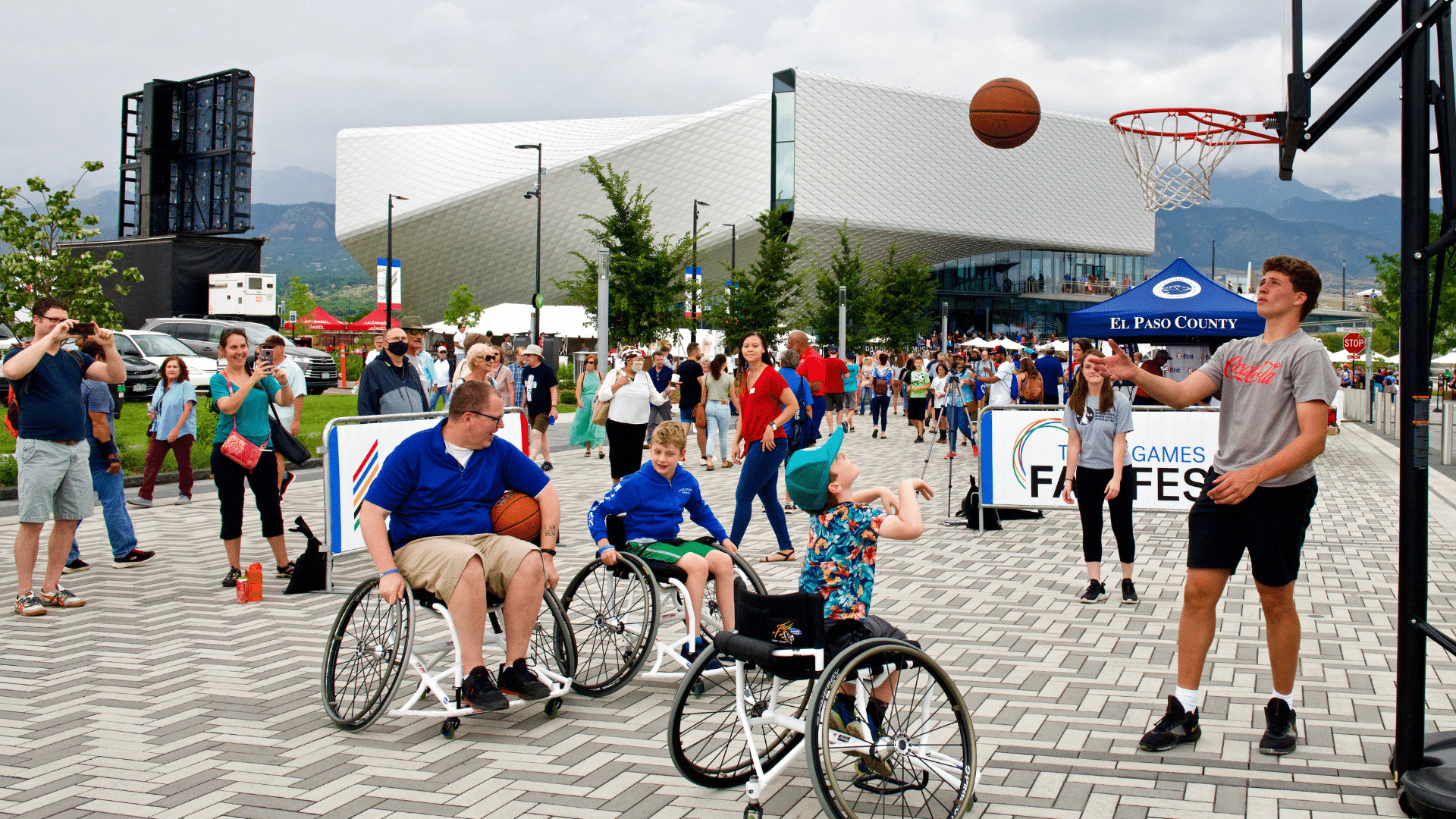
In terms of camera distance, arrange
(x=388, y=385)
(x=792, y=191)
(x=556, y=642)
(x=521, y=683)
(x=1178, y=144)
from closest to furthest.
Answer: (x=521, y=683)
(x=556, y=642)
(x=388, y=385)
(x=1178, y=144)
(x=792, y=191)

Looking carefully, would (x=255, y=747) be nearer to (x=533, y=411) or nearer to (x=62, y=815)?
(x=62, y=815)

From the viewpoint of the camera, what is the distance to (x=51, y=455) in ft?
21.7

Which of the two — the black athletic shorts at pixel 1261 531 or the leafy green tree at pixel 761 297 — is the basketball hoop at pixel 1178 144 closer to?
the black athletic shorts at pixel 1261 531

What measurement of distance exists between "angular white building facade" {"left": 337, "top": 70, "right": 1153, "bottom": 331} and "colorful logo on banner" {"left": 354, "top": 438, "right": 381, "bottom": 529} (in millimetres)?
56283

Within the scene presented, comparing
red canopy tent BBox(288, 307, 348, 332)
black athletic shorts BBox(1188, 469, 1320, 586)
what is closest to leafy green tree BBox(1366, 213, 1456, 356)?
black athletic shorts BBox(1188, 469, 1320, 586)

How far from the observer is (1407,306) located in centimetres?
363

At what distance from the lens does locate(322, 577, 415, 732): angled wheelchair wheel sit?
4.29 m

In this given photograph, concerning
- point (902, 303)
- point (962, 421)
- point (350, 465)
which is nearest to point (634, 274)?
point (962, 421)

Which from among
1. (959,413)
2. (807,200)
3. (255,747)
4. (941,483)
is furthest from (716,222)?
(255,747)

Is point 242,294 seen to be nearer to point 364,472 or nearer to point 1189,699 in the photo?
point 364,472

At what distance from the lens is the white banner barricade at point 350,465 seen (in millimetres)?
7098

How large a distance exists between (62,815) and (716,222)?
6492 centimetres

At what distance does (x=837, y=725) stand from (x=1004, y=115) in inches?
415

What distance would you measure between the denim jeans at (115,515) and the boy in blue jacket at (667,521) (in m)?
4.56
